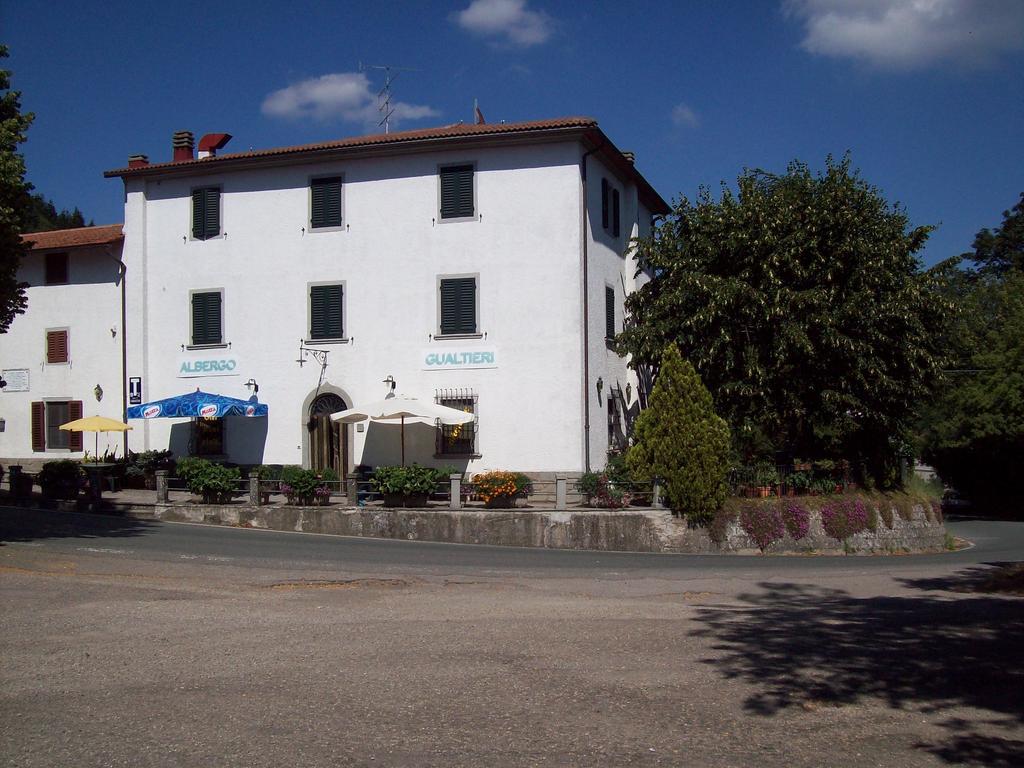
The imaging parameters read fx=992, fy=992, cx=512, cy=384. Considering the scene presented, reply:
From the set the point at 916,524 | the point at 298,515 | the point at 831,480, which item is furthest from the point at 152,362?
the point at 916,524

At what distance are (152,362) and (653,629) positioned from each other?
879 inches

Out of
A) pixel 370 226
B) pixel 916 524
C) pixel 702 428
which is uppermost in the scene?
pixel 370 226

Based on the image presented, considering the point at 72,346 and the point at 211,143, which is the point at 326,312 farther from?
the point at 72,346

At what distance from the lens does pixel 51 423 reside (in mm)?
30938

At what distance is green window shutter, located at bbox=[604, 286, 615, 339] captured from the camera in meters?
26.9

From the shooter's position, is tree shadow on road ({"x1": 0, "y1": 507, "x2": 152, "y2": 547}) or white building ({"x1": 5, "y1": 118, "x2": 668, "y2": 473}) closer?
tree shadow on road ({"x1": 0, "y1": 507, "x2": 152, "y2": 547})

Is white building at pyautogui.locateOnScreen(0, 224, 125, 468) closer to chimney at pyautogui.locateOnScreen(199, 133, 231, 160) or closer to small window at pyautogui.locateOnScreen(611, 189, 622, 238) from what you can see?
chimney at pyautogui.locateOnScreen(199, 133, 231, 160)

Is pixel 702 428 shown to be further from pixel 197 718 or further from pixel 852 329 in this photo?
pixel 197 718

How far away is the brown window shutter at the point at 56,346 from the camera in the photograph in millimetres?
30672

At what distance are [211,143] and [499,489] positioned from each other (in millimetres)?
14948

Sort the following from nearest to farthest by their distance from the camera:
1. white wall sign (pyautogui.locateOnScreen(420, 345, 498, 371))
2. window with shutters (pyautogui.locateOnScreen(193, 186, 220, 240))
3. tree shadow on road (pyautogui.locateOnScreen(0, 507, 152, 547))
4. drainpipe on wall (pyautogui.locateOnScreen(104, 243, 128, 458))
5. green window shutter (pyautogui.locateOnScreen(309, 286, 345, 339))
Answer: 1. tree shadow on road (pyautogui.locateOnScreen(0, 507, 152, 547))
2. white wall sign (pyautogui.locateOnScreen(420, 345, 498, 371))
3. green window shutter (pyautogui.locateOnScreen(309, 286, 345, 339))
4. window with shutters (pyautogui.locateOnScreen(193, 186, 220, 240))
5. drainpipe on wall (pyautogui.locateOnScreen(104, 243, 128, 458))

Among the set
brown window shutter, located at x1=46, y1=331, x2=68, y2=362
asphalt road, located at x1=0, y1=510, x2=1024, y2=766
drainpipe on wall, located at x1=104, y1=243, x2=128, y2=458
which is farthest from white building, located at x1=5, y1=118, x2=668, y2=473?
asphalt road, located at x1=0, y1=510, x2=1024, y2=766

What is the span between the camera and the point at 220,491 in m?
23.5

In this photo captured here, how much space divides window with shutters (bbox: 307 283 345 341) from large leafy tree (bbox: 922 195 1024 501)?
62.3ft
